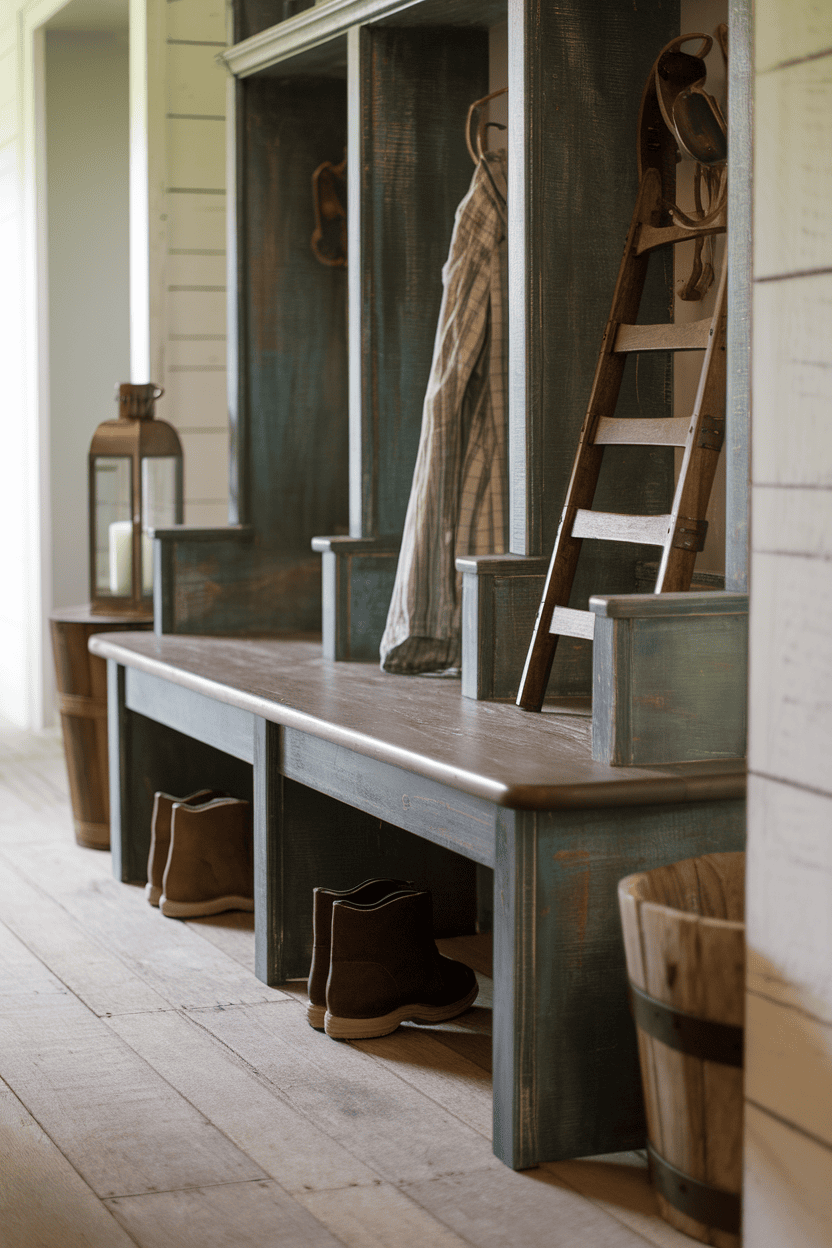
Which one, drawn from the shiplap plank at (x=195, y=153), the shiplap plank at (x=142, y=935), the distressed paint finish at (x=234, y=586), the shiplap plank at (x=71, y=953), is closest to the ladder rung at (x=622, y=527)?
the shiplap plank at (x=142, y=935)

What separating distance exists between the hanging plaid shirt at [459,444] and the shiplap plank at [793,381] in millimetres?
1614

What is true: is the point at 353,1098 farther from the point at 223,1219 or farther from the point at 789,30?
the point at 789,30

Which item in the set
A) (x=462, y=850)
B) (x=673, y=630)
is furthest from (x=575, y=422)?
(x=462, y=850)

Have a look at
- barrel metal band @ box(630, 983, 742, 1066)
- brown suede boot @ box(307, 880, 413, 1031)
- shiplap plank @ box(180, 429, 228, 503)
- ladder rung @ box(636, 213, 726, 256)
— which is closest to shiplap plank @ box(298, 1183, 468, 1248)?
barrel metal band @ box(630, 983, 742, 1066)

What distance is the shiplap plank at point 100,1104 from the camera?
250cm

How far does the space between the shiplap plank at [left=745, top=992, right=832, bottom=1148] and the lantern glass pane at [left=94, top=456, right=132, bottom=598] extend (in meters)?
3.06

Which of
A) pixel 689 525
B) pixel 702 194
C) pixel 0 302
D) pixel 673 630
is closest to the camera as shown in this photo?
pixel 673 630

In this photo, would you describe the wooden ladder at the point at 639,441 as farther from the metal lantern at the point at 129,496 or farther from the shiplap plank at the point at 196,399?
the shiplap plank at the point at 196,399

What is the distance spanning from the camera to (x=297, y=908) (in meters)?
3.47

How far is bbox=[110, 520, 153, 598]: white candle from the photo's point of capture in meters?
4.74

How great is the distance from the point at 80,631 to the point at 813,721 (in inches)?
120

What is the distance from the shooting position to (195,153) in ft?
17.4

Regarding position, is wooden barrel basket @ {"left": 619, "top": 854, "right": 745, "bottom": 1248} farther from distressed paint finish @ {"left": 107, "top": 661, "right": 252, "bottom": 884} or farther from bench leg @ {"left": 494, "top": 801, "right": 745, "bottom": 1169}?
distressed paint finish @ {"left": 107, "top": 661, "right": 252, "bottom": 884}

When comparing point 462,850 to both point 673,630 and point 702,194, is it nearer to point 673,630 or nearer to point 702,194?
point 673,630
